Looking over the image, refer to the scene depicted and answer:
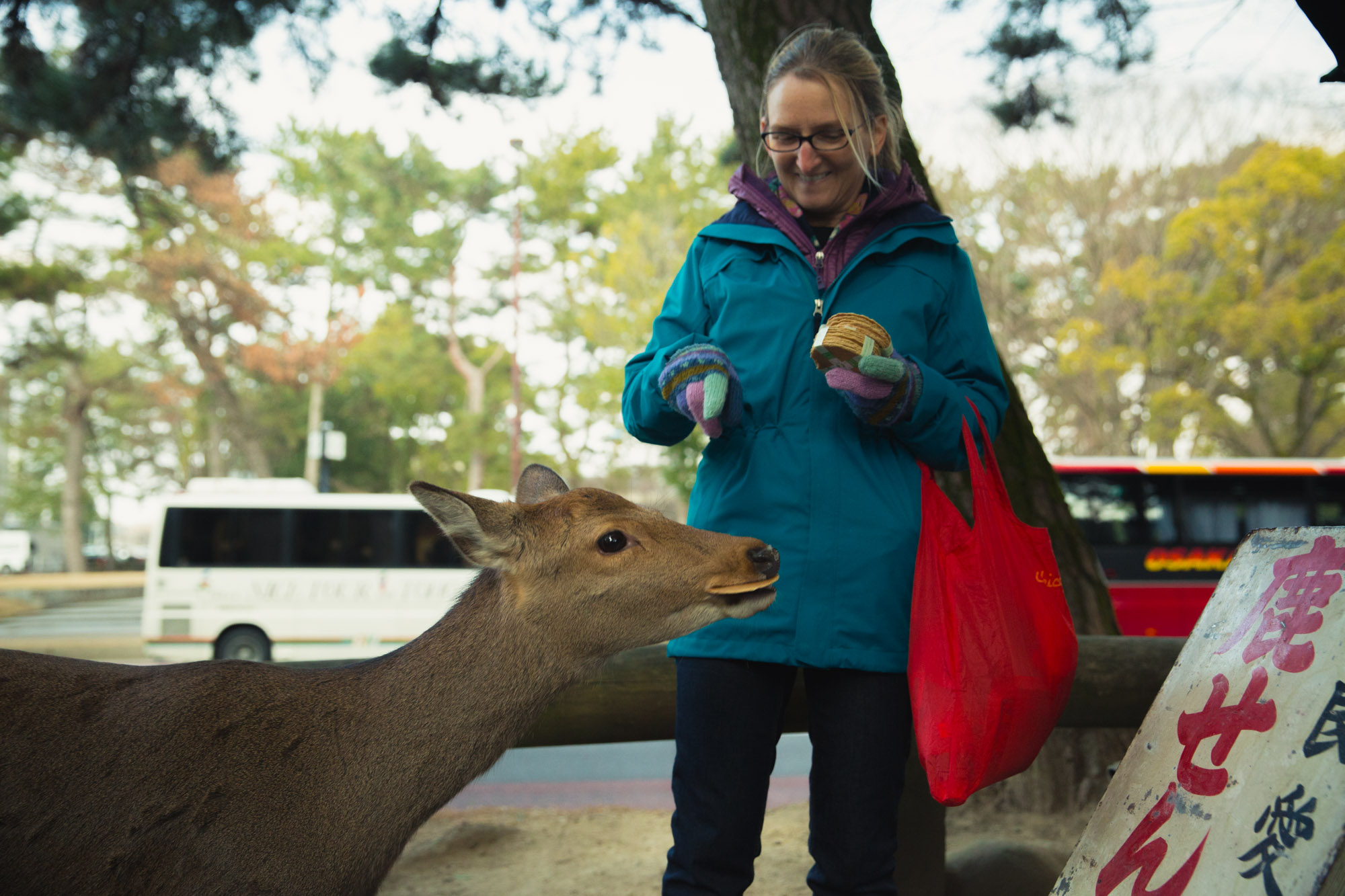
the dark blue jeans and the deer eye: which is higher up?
the deer eye

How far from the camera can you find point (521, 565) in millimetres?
2361

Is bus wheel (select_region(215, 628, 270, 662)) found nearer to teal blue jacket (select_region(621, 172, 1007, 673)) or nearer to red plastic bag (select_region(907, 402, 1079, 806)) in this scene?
teal blue jacket (select_region(621, 172, 1007, 673))

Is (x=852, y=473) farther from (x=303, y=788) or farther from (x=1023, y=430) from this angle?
(x=1023, y=430)

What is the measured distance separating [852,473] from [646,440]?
0.51m

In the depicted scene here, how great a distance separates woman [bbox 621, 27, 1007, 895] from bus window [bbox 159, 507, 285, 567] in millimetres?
13202

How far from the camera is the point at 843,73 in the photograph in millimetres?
2354

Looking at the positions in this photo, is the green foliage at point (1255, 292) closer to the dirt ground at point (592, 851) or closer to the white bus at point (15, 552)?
the dirt ground at point (592, 851)

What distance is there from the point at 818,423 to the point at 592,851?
3.33 meters

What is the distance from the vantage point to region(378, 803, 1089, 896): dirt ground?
166 inches

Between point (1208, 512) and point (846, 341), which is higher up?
point (846, 341)

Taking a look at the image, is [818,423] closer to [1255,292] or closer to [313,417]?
[1255,292]

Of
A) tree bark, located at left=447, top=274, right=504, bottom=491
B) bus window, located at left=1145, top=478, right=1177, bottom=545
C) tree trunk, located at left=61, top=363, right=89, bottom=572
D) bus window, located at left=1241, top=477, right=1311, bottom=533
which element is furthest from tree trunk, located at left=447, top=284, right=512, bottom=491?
bus window, located at left=1241, top=477, right=1311, bottom=533

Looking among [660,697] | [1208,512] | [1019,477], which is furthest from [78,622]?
[1208,512]

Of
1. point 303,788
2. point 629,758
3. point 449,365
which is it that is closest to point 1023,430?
point 303,788
